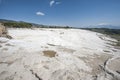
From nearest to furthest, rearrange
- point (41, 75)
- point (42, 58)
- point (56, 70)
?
point (41, 75)
point (56, 70)
point (42, 58)

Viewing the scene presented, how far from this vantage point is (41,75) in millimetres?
8812

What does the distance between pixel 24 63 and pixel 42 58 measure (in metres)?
2.00

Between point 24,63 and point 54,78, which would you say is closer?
point 54,78

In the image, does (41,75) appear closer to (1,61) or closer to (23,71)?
(23,71)

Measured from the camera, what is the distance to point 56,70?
9.64m

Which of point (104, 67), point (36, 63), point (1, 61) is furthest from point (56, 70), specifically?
point (1, 61)

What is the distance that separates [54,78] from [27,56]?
5165mm

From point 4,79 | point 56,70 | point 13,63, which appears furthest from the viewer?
point 13,63

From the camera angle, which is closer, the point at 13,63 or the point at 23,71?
the point at 23,71

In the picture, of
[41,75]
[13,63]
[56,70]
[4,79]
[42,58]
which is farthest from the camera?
[42,58]

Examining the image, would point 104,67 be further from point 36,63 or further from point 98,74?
point 36,63

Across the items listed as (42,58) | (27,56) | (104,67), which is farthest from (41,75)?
(104,67)

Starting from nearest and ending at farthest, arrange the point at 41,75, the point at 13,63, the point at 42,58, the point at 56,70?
the point at 41,75 < the point at 56,70 < the point at 13,63 < the point at 42,58

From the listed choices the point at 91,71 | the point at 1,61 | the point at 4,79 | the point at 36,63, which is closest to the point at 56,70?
the point at 36,63
